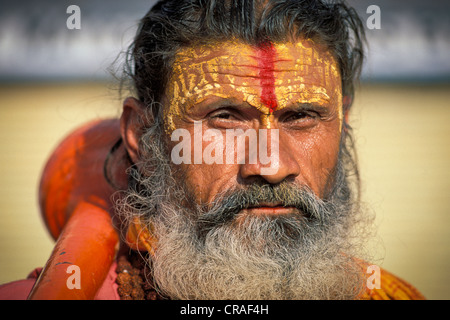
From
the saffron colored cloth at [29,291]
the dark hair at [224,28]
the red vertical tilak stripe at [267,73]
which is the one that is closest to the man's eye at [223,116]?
the red vertical tilak stripe at [267,73]

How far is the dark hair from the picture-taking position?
82.4 inches

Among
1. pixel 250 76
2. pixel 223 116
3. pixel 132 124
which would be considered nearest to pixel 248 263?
pixel 223 116

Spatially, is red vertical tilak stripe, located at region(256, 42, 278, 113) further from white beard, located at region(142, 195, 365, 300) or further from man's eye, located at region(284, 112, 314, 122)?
white beard, located at region(142, 195, 365, 300)

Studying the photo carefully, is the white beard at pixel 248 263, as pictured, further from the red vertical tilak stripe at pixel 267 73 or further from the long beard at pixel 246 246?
the red vertical tilak stripe at pixel 267 73

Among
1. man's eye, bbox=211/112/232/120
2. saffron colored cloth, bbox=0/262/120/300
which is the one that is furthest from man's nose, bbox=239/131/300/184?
saffron colored cloth, bbox=0/262/120/300

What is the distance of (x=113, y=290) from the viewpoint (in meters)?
2.20

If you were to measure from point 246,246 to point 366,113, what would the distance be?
8.40 m

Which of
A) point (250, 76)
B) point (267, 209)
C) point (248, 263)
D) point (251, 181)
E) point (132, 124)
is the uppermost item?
point (250, 76)

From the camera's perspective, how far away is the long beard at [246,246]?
79.0 inches

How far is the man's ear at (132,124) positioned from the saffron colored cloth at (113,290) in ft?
1.86

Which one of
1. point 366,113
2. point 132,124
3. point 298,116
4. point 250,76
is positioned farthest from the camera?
point 366,113

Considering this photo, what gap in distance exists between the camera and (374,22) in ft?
9.15

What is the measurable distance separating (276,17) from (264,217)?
84cm

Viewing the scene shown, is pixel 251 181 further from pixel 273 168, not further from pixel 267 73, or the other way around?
pixel 267 73
